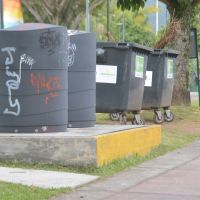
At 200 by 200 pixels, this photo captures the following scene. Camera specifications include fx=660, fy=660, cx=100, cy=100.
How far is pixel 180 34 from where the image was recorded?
19438 mm

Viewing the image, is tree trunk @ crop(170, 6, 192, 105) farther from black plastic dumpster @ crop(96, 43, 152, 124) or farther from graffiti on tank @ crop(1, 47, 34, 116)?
graffiti on tank @ crop(1, 47, 34, 116)

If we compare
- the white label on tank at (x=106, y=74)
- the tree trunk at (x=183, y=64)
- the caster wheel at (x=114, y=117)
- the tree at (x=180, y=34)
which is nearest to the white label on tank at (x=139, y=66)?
the white label on tank at (x=106, y=74)

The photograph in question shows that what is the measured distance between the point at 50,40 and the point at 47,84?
2.14 feet

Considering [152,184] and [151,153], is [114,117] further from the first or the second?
[152,184]

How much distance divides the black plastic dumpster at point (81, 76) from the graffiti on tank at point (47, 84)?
90 cm

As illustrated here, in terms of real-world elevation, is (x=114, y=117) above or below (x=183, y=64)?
below

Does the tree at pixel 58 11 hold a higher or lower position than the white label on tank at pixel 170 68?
higher

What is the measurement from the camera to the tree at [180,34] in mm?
19359

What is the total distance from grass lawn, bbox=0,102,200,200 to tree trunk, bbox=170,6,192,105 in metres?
0.68

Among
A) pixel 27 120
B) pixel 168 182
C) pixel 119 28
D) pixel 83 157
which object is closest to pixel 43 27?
pixel 27 120

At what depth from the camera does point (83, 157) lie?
9156 millimetres

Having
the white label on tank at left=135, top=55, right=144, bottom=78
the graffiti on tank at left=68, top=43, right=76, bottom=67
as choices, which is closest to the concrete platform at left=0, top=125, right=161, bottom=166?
the graffiti on tank at left=68, top=43, right=76, bottom=67

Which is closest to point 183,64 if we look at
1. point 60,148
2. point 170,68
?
point 170,68

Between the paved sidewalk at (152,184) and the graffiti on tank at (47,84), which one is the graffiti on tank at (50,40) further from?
the paved sidewalk at (152,184)
